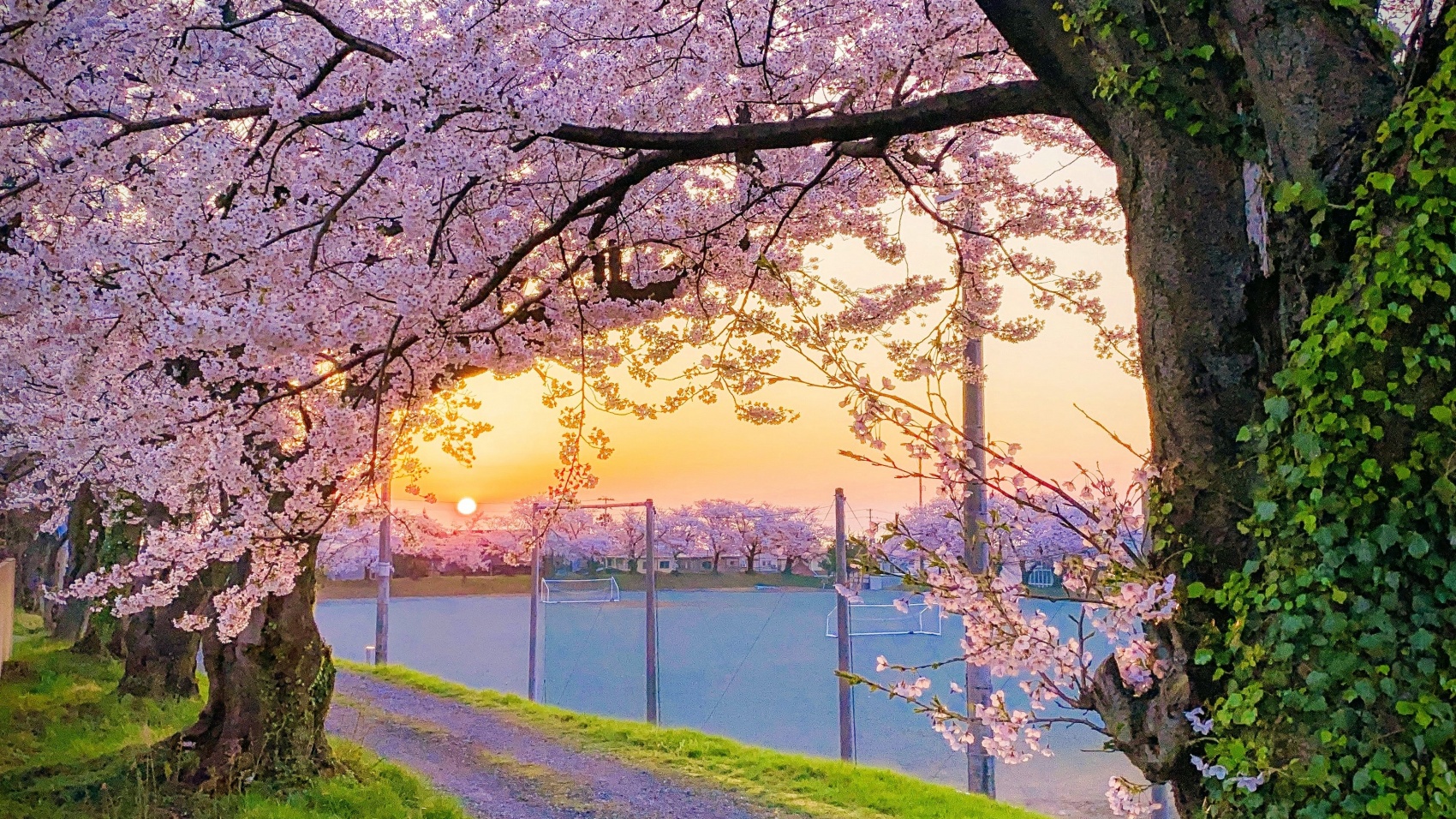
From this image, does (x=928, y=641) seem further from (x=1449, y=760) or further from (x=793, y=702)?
(x=1449, y=760)

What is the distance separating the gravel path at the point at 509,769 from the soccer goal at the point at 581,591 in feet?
4.59

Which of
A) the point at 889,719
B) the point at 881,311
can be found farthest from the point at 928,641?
the point at 881,311

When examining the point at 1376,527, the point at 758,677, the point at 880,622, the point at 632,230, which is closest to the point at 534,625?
the point at 758,677

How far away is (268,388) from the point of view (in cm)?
520

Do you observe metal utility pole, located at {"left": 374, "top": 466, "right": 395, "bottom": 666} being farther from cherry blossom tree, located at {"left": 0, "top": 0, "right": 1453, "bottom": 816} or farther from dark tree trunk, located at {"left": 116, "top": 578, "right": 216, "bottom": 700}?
cherry blossom tree, located at {"left": 0, "top": 0, "right": 1453, "bottom": 816}

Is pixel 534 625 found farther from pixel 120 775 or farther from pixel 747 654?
pixel 120 775

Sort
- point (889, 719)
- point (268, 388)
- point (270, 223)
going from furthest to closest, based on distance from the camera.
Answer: point (889, 719) < point (268, 388) < point (270, 223)

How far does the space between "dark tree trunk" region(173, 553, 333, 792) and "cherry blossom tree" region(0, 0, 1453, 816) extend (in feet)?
0.07

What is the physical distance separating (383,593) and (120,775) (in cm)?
725

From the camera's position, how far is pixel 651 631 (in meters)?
9.41

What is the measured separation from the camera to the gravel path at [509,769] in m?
6.50

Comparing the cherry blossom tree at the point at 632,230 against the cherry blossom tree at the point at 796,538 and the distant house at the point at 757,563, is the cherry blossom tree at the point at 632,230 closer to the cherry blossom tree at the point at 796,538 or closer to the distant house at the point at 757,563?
the cherry blossom tree at the point at 796,538

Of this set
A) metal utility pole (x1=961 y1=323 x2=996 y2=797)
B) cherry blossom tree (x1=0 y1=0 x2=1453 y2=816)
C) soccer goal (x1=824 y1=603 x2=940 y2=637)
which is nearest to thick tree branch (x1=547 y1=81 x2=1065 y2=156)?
cherry blossom tree (x1=0 y1=0 x2=1453 y2=816)

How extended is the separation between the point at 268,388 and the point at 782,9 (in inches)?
142
